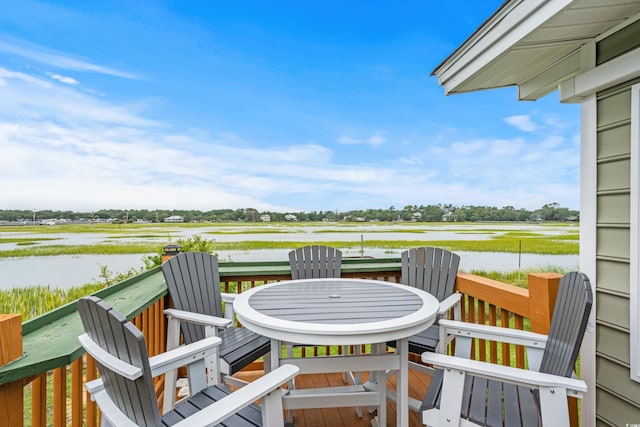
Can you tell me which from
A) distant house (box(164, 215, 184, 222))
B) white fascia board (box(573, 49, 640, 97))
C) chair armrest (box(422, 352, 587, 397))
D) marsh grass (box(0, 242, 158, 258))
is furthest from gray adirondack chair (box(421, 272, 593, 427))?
distant house (box(164, 215, 184, 222))

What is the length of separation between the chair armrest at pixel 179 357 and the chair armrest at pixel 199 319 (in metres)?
0.44

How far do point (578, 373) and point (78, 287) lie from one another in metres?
3.41

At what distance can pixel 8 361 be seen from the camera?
3.40ft

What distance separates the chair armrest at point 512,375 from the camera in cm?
130

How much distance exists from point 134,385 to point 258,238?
3464 millimetres

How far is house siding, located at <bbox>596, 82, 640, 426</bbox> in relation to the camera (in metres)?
1.74

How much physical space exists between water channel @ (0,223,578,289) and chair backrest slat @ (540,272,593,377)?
1406 mm

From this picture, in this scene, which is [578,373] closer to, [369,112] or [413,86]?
[369,112]

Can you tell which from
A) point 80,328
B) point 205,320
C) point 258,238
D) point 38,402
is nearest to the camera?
point 38,402

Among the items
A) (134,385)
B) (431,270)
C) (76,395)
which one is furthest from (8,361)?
(431,270)

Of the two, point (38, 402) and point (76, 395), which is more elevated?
point (38, 402)

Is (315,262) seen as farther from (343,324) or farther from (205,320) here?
(343,324)

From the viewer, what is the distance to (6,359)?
1.03m

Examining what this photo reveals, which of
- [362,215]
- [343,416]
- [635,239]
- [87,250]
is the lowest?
[343,416]
